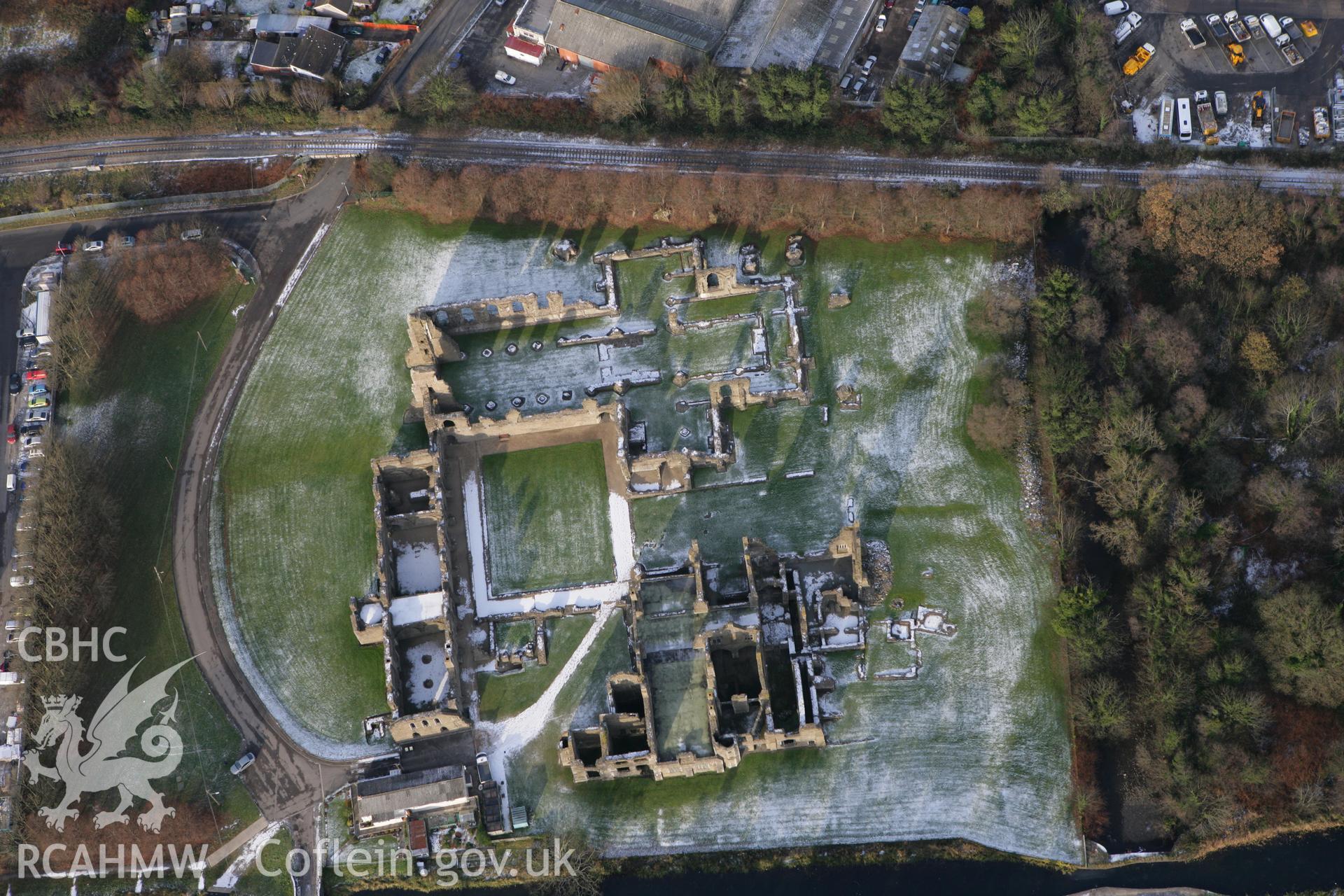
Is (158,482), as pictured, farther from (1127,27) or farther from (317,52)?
(1127,27)

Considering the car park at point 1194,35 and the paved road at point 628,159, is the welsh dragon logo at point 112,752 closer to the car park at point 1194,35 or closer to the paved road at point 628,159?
the paved road at point 628,159

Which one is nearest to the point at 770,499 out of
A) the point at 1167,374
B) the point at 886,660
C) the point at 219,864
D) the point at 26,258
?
the point at 886,660

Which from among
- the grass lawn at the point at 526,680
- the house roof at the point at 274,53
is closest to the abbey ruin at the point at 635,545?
the grass lawn at the point at 526,680

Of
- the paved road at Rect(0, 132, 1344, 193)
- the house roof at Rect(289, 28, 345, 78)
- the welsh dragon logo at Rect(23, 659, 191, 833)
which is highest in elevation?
the house roof at Rect(289, 28, 345, 78)

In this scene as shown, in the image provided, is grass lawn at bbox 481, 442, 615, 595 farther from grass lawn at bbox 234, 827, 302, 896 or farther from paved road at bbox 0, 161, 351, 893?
grass lawn at bbox 234, 827, 302, 896

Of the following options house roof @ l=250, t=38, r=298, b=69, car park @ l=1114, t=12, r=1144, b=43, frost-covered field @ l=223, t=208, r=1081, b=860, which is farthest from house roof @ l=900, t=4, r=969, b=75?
house roof @ l=250, t=38, r=298, b=69

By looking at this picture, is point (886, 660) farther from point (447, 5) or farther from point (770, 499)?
point (447, 5)

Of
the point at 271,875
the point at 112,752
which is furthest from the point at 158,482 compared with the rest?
the point at 271,875

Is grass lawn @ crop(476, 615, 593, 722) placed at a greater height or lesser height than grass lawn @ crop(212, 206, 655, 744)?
lesser
